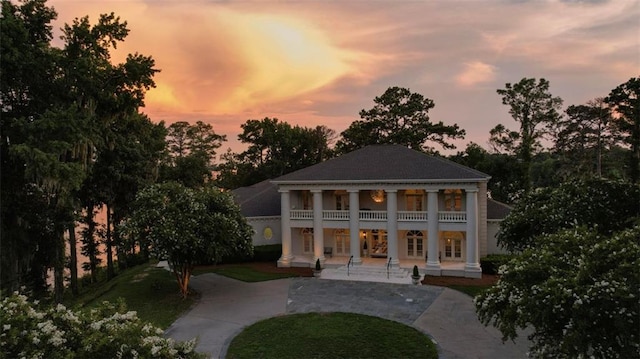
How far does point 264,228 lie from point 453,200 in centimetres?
1612

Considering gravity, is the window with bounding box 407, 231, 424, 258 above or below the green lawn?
above

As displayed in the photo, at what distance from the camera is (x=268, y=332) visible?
15.8 meters

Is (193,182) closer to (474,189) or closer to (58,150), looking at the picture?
(58,150)

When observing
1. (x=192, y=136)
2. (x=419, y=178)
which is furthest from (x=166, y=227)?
(x=192, y=136)

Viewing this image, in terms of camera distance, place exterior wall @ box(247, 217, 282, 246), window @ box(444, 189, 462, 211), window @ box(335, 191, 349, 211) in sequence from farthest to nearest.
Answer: exterior wall @ box(247, 217, 282, 246) → window @ box(335, 191, 349, 211) → window @ box(444, 189, 462, 211)

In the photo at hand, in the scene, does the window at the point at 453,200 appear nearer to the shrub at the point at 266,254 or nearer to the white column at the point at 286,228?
the white column at the point at 286,228

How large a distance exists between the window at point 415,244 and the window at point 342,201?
5.44 meters

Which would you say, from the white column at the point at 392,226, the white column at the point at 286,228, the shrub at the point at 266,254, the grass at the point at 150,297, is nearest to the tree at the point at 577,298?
the grass at the point at 150,297

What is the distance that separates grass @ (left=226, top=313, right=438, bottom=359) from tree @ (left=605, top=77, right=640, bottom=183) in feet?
91.3

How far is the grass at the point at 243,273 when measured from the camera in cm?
2532

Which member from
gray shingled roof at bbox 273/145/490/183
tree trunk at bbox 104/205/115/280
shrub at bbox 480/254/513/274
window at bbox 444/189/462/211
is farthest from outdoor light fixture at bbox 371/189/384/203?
tree trunk at bbox 104/205/115/280

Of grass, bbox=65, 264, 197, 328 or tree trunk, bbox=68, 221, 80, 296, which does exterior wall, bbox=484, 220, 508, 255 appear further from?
tree trunk, bbox=68, 221, 80, 296

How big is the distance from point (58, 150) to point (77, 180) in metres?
1.59

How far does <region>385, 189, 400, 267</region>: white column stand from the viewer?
26.0m
